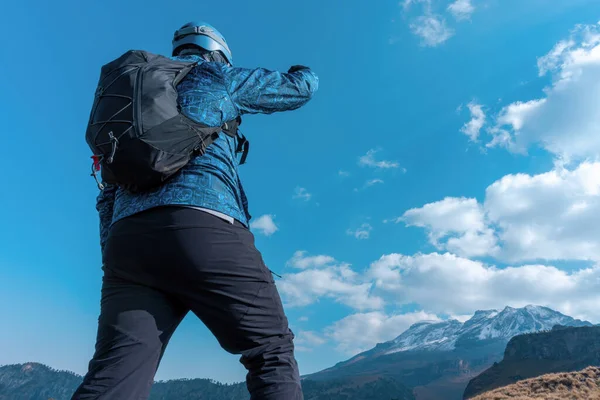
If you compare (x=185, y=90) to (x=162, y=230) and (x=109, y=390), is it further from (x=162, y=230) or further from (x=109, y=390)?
(x=109, y=390)

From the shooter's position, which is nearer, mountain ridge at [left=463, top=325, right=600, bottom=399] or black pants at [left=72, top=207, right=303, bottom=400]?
black pants at [left=72, top=207, right=303, bottom=400]

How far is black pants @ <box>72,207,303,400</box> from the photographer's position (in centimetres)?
204

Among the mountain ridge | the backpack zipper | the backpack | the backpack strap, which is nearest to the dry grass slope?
the backpack strap

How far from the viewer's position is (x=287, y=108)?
2787 mm

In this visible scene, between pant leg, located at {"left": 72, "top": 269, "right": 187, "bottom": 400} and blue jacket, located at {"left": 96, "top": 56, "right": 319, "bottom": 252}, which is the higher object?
blue jacket, located at {"left": 96, "top": 56, "right": 319, "bottom": 252}

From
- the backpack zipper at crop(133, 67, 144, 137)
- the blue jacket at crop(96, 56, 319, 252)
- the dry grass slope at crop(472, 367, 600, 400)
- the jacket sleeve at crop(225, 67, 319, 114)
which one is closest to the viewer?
the backpack zipper at crop(133, 67, 144, 137)

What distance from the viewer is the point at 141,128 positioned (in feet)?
6.92

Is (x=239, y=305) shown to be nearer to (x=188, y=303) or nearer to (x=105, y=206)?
(x=188, y=303)

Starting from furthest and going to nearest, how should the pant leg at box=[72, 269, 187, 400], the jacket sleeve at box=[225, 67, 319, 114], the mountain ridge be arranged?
the mountain ridge, the jacket sleeve at box=[225, 67, 319, 114], the pant leg at box=[72, 269, 187, 400]

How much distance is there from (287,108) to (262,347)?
58.1 inches

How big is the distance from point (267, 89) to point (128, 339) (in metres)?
1.57

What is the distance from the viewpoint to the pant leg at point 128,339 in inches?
77.0

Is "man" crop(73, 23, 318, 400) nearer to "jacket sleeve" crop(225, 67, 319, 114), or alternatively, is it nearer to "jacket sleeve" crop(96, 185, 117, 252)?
"jacket sleeve" crop(225, 67, 319, 114)

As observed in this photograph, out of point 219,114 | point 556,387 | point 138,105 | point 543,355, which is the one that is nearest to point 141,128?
point 138,105
